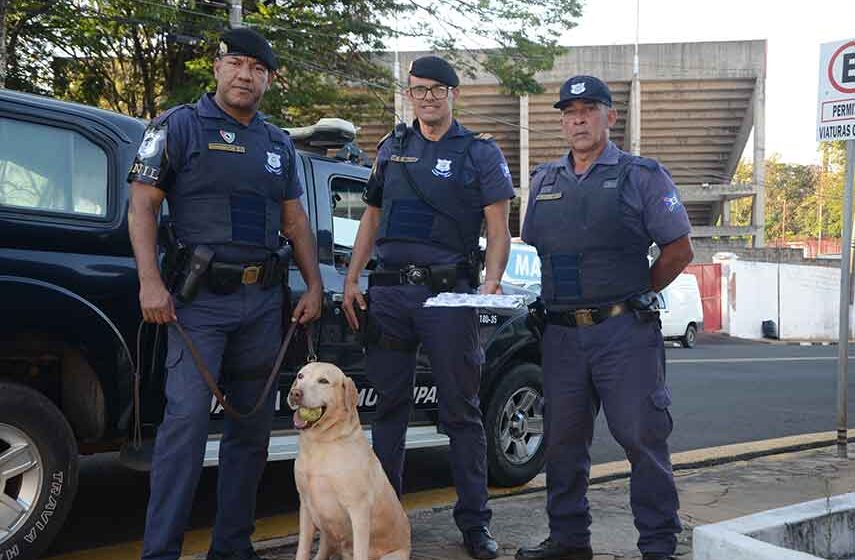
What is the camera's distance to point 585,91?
12.2 feet

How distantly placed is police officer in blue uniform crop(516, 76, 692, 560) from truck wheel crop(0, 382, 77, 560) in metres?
1.91

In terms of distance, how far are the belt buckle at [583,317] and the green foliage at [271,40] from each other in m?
11.8

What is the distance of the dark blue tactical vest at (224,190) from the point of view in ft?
11.2

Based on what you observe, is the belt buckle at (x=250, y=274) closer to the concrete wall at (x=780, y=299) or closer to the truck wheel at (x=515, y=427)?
the truck wheel at (x=515, y=427)

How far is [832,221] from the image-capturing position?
72188mm

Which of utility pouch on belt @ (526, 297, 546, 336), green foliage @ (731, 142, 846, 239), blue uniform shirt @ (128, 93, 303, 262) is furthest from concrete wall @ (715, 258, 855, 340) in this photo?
green foliage @ (731, 142, 846, 239)

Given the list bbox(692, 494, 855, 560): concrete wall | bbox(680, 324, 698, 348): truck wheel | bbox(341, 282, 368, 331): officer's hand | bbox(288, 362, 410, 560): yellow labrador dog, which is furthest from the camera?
bbox(680, 324, 698, 348): truck wheel

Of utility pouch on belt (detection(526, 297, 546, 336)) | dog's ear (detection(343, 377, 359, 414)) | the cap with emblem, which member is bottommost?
dog's ear (detection(343, 377, 359, 414))

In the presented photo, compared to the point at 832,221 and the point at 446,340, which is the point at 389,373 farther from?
the point at 832,221

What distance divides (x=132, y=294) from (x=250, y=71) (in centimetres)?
107

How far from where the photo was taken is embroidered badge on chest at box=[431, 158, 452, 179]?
3.94 meters

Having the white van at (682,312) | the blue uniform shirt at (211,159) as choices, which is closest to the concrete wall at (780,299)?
the white van at (682,312)

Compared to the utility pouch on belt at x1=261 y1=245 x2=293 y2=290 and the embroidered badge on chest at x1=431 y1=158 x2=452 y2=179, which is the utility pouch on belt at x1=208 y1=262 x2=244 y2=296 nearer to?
the utility pouch on belt at x1=261 y1=245 x2=293 y2=290

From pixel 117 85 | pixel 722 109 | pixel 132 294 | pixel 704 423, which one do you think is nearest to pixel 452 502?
pixel 132 294
